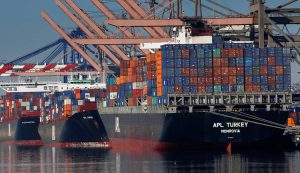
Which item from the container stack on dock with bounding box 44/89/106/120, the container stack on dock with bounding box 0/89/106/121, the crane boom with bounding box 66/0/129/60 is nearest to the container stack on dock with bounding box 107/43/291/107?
the container stack on dock with bounding box 44/89/106/120

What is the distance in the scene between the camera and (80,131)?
12106 centimetres

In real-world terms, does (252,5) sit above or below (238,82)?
above

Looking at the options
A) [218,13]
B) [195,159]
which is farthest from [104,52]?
[195,159]

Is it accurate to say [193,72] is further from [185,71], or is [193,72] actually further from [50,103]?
[50,103]

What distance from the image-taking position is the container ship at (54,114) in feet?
388

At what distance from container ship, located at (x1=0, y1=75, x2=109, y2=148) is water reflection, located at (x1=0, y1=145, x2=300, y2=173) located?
20.3m

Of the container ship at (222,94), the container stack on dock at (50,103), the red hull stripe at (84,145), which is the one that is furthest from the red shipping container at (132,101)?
the container stack on dock at (50,103)

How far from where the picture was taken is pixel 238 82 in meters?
92.8

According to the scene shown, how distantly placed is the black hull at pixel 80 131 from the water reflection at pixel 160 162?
58.2 feet

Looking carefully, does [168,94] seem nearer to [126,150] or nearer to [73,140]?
[126,150]

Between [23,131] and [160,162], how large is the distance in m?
65.1

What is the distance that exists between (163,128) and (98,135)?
76.0 feet

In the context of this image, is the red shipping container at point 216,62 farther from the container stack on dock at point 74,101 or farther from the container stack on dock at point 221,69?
the container stack on dock at point 74,101

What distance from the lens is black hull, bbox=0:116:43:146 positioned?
143625 millimetres
